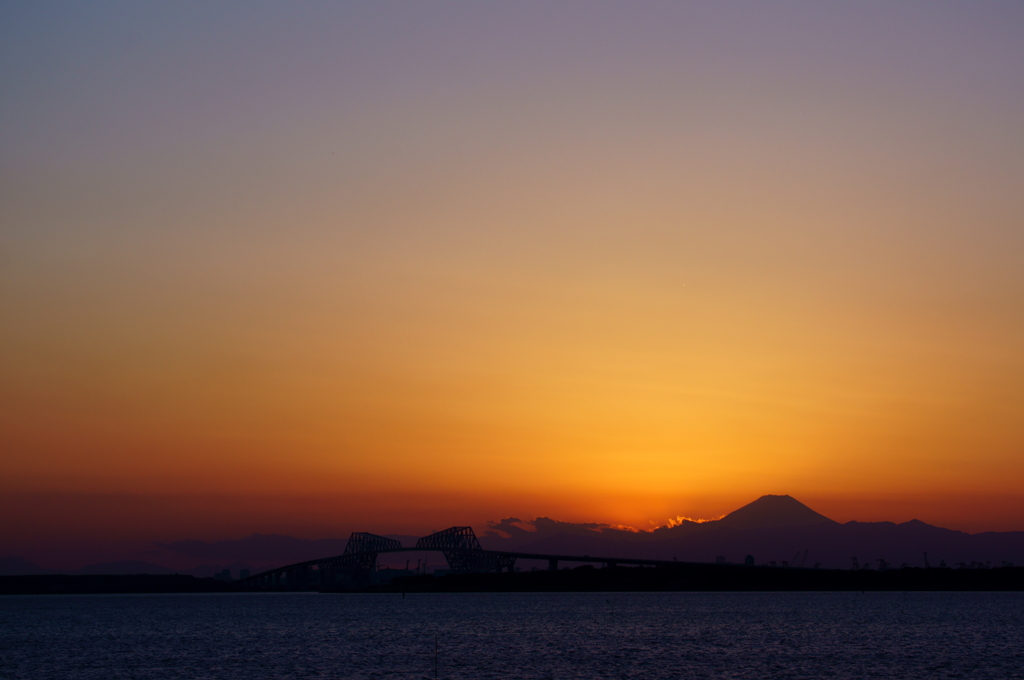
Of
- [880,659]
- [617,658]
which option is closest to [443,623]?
[617,658]

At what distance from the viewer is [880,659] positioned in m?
74.8

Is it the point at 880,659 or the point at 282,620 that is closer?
the point at 880,659

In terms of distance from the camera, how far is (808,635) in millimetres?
102625

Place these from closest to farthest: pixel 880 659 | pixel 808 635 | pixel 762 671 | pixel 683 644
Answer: pixel 762 671 < pixel 880 659 < pixel 683 644 < pixel 808 635

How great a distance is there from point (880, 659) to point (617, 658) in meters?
20.9

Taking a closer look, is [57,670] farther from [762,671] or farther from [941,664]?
[941,664]

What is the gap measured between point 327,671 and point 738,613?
9933 centimetres

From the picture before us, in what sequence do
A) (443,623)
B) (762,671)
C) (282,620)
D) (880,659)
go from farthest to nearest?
1. (282,620)
2. (443,623)
3. (880,659)
4. (762,671)

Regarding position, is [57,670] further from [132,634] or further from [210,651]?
[132,634]

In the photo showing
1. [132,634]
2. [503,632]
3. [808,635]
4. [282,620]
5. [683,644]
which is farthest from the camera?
[282,620]

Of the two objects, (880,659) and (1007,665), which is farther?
(880,659)

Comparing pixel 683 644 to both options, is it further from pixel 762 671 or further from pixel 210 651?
pixel 210 651

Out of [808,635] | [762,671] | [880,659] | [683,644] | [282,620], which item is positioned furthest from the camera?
[282,620]

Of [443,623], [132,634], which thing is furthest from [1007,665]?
[132,634]
